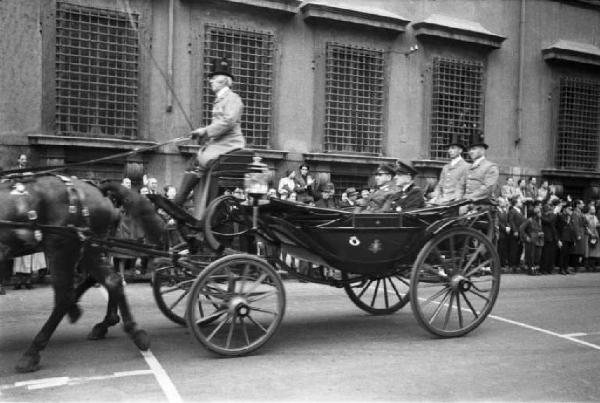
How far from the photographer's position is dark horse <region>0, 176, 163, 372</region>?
521cm

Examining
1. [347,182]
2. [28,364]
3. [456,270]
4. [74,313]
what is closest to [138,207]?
[74,313]

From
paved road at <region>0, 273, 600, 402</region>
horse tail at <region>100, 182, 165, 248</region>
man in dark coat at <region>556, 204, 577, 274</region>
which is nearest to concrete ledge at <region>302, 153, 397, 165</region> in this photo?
man in dark coat at <region>556, 204, 577, 274</region>

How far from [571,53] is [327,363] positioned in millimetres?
15784

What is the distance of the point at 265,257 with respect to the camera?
6273 millimetres

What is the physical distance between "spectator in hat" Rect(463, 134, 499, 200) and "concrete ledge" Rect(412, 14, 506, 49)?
856 centimetres

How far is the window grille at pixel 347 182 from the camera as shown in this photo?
50.0 feet

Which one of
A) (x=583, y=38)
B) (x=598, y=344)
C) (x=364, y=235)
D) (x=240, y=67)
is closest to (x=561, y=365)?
(x=598, y=344)

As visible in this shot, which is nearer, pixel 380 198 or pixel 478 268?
pixel 478 268

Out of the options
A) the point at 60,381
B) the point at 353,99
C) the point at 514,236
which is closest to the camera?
the point at 60,381

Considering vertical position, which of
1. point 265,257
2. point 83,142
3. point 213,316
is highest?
point 83,142

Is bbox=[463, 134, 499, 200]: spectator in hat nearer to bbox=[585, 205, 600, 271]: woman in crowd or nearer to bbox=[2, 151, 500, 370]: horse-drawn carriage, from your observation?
bbox=[2, 151, 500, 370]: horse-drawn carriage

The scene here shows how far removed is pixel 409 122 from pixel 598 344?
1018 cm

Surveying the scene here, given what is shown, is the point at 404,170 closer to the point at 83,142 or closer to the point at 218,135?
the point at 218,135

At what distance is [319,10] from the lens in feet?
47.0
